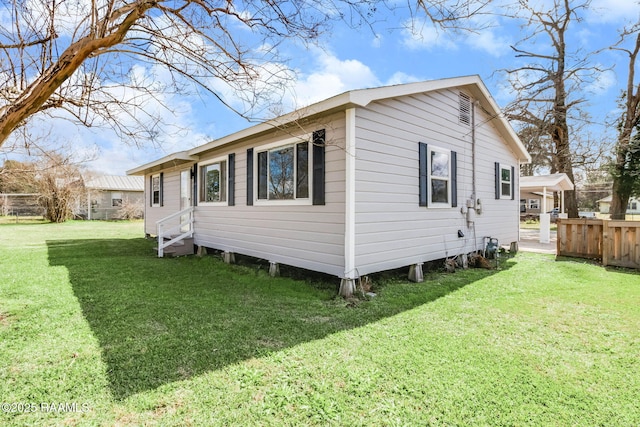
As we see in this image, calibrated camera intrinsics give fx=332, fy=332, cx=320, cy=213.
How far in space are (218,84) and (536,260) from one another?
8.16 metres

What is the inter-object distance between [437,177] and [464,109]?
203 centimetres

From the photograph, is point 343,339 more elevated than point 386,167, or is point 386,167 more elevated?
point 386,167

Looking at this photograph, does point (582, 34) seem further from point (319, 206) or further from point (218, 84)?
→ point (218, 84)

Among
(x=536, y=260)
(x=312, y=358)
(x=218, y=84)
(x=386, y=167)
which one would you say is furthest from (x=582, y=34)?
(x=312, y=358)

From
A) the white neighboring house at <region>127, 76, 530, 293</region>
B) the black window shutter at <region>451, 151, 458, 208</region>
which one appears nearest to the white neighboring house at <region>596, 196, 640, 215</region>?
the white neighboring house at <region>127, 76, 530, 293</region>

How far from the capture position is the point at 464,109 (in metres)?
7.41

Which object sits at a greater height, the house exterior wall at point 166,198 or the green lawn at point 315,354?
the house exterior wall at point 166,198

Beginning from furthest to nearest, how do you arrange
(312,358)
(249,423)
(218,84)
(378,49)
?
(378,49) → (218,84) → (312,358) → (249,423)

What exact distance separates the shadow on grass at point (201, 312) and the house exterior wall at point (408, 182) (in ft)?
2.04

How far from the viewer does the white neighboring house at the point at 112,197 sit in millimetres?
25391

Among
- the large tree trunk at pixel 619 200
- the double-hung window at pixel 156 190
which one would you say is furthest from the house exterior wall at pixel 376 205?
the large tree trunk at pixel 619 200

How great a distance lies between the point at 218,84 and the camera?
12.7ft

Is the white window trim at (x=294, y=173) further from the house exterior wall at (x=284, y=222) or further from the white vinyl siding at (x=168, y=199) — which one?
the white vinyl siding at (x=168, y=199)

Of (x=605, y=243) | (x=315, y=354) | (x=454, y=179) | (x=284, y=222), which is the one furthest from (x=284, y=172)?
(x=605, y=243)
